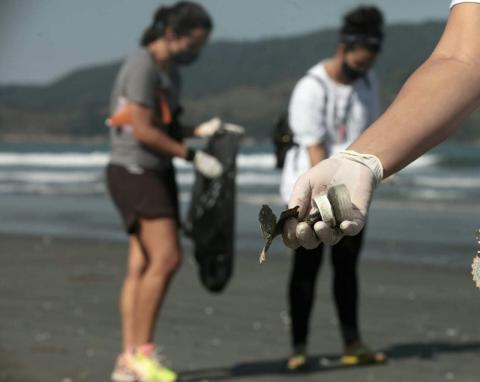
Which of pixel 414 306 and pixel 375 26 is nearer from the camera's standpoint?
pixel 375 26

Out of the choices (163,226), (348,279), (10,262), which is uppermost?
(163,226)

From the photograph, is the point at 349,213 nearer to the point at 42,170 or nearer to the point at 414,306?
the point at 414,306

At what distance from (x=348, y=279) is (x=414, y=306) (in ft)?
6.45

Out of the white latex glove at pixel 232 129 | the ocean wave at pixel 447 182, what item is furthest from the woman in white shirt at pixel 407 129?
the ocean wave at pixel 447 182

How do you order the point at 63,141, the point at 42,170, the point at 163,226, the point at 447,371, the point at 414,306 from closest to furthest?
the point at 163,226 < the point at 447,371 < the point at 414,306 < the point at 42,170 < the point at 63,141

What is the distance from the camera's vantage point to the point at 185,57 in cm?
550

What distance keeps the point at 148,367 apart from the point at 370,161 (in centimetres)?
398

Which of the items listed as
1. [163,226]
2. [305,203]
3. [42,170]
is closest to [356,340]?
[163,226]

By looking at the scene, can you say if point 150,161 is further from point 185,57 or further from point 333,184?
point 333,184

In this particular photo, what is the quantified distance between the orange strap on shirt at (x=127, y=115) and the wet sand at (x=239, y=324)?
1233 mm

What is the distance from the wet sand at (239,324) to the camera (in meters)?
5.96

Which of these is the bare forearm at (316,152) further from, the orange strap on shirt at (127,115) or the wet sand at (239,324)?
the wet sand at (239,324)

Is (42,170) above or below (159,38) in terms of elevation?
below

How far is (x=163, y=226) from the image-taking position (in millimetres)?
5461
